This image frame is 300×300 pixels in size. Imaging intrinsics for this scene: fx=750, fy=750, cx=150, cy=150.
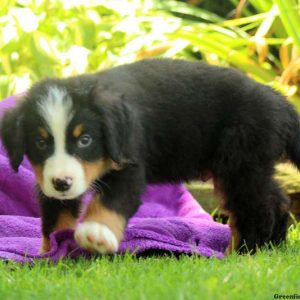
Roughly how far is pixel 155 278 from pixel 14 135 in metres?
1.20

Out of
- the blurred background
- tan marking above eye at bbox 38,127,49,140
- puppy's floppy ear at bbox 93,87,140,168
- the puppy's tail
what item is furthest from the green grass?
the blurred background

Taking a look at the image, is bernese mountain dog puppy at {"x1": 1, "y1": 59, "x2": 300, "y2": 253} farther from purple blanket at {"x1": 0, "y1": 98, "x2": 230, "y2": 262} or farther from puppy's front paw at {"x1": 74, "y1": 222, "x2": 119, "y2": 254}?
purple blanket at {"x1": 0, "y1": 98, "x2": 230, "y2": 262}

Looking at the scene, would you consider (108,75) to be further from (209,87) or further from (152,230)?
(152,230)

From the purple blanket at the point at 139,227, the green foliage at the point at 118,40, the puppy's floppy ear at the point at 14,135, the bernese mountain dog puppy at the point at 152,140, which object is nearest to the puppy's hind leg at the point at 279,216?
the bernese mountain dog puppy at the point at 152,140

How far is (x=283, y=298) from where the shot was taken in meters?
3.08

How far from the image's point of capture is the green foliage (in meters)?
6.70

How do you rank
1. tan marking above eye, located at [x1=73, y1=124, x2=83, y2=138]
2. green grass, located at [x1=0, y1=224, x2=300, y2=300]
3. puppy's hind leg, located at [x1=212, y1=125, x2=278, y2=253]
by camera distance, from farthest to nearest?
puppy's hind leg, located at [x1=212, y1=125, x2=278, y2=253] → tan marking above eye, located at [x1=73, y1=124, x2=83, y2=138] → green grass, located at [x1=0, y1=224, x2=300, y2=300]

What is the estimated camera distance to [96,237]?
3918mm

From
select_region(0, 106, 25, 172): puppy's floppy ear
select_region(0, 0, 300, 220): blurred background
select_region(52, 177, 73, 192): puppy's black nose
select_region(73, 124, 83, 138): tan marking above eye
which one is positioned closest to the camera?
select_region(52, 177, 73, 192): puppy's black nose

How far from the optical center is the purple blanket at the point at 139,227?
4.26 metres

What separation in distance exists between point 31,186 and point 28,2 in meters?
2.63

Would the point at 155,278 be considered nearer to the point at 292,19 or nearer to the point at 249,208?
the point at 249,208

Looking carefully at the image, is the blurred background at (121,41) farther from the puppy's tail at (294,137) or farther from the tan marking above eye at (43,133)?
the tan marking above eye at (43,133)

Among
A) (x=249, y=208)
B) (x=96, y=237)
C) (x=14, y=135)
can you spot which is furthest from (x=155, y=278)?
(x=249, y=208)
